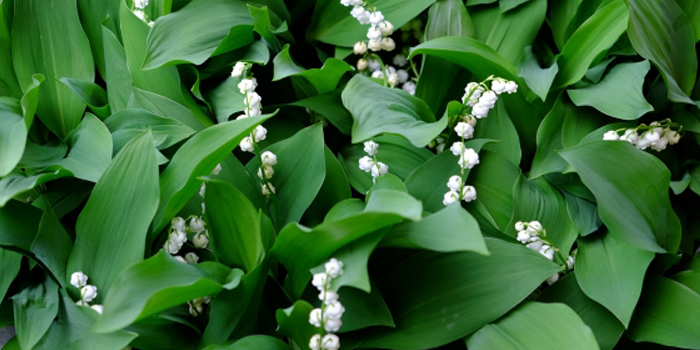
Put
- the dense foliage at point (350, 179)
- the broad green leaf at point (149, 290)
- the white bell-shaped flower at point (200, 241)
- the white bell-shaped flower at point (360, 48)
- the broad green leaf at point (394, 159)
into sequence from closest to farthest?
1. the broad green leaf at point (149, 290)
2. the dense foliage at point (350, 179)
3. the white bell-shaped flower at point (200, 241)
4. the broad green leaf at point (394, 159)
5. the white bell-shaped flower at point (360, 48)

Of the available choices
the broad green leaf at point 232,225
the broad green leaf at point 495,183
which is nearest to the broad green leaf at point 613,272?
the broad green leaf at point 495,183

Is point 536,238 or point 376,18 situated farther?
point 376,18

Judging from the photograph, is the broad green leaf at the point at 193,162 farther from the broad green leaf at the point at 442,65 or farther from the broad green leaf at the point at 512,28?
the broad green leaf at the point at 512,28

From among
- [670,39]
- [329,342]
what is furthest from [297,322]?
[670,39]

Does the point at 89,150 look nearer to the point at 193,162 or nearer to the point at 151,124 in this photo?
the point at 151,124

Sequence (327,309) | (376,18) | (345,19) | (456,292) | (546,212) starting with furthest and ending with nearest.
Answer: (345,19) < (376,18) < (546,212) < (456,292) < (327,309)

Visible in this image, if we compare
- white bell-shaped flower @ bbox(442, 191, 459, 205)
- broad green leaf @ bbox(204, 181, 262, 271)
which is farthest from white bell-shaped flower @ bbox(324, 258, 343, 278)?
white bell-shaped flower @ bbox(442, 191, 459, 205)

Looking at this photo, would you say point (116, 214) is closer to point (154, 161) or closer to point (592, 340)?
point (154, 161)
